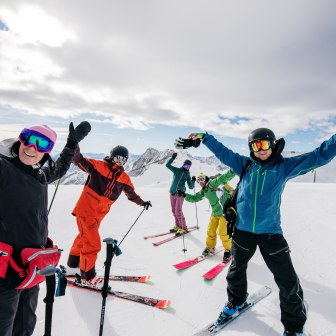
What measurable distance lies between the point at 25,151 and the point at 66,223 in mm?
7309

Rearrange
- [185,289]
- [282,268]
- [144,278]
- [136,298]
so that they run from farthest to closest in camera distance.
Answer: [144,278]
[185,289]
[136,298]
[282,268]

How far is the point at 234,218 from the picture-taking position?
3594 millimetres

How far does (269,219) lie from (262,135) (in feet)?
3.64

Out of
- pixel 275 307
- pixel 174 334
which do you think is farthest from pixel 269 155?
pixel 174 334

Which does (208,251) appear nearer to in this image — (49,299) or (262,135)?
(262,135)

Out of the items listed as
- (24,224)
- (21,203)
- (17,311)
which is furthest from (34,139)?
(17,311)

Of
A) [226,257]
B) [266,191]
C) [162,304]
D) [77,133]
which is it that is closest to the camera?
[266,191]

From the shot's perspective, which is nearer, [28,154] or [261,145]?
[28,154]

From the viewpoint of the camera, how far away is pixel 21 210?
230 cm

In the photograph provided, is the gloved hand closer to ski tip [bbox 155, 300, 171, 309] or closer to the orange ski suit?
the orange ski suit

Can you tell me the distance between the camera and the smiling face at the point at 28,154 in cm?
246

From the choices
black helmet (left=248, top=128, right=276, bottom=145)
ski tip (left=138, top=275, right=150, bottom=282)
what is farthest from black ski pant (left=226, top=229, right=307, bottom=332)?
ski tip (left=138, top=275, right=150, bottom=282)

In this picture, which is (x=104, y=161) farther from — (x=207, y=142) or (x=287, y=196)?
(x=287, y=196)

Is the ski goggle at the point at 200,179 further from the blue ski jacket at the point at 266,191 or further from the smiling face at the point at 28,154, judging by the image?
the smiling face at the point at 28,154
